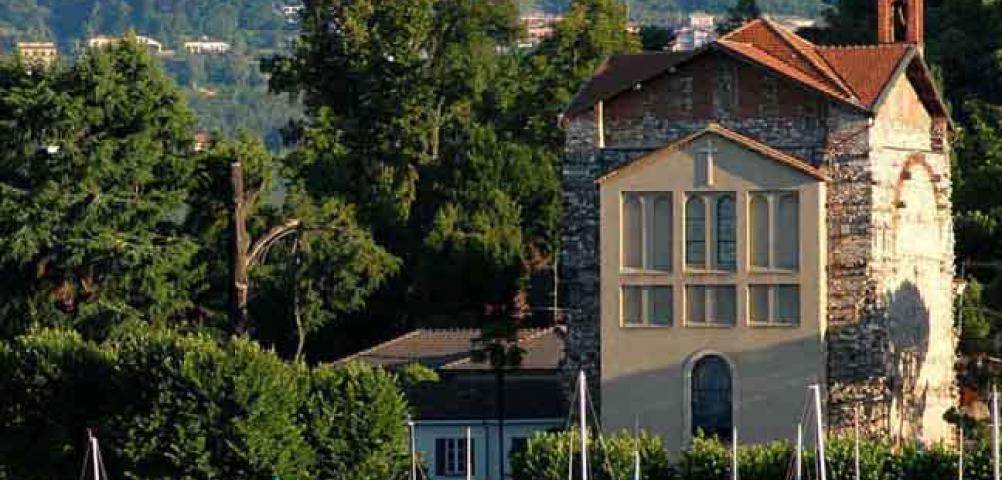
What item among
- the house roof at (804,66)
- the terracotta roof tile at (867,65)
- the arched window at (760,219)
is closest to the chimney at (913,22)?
the house roof at (804,66)

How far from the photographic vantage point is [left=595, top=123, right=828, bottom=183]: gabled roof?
73.2 meters

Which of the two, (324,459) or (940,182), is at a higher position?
(940,182)

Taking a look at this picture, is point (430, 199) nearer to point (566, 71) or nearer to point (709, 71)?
point (566, 71)

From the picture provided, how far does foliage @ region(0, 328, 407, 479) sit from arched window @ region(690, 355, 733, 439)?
602 centimetres

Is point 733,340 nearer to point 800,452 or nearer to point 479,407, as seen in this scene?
point 800,452

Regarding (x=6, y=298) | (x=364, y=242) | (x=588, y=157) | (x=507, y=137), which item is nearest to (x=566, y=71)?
(x=507, y=137)

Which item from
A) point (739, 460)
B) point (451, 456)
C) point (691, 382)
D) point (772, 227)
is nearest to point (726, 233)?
point (772, 227)

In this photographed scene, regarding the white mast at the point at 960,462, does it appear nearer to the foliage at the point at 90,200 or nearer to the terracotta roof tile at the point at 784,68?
the terracotta roof tile at the point at 784,68

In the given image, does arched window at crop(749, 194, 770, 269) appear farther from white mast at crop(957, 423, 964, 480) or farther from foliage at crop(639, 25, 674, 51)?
foliage at crop(639, 25, 674, 51)

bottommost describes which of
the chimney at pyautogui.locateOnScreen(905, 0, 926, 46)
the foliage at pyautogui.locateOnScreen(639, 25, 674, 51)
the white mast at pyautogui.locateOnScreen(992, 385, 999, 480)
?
the white mast at pyautogui.locateOnScreen(992, 385, 999, 480)

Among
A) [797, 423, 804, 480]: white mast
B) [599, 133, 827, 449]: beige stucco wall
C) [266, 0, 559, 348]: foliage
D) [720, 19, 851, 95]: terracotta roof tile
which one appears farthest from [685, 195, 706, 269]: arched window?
[266, 0, 559, 348]: foliage

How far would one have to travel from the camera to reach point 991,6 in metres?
107

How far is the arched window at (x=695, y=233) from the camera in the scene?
242 ft

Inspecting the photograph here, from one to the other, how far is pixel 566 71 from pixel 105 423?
103ft
